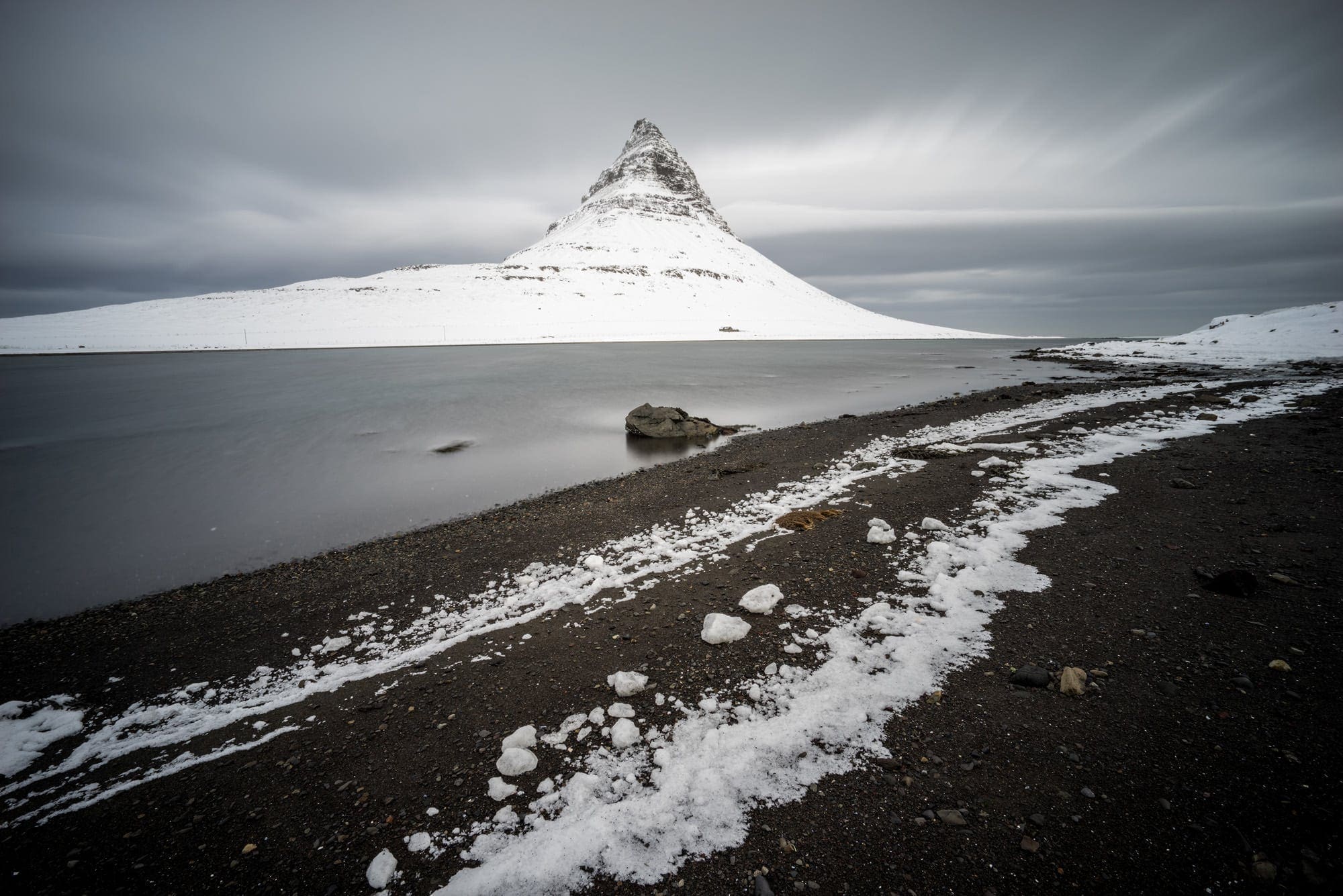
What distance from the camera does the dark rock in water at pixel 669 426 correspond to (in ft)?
53.7

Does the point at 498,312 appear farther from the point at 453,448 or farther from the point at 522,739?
the point at 522,739

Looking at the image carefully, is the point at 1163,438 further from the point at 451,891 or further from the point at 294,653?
the point at 294,653

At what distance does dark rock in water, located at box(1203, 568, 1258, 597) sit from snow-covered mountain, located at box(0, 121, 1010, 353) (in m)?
96.7

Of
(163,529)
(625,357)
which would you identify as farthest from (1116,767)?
(625,357)

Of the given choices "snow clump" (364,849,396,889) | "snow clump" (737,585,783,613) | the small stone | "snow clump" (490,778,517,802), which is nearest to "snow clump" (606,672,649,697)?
"snow clump" (490,778,517,802)

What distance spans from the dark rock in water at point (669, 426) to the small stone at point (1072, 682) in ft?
42.8

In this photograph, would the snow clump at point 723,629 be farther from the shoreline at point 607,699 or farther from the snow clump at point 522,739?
the snow clump at point 522,739

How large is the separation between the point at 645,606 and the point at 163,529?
10678 mm

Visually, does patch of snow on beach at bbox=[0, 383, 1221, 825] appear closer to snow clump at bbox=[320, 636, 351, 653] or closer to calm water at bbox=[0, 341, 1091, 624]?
snow clump at bbox=[320, 636, 351, 653]

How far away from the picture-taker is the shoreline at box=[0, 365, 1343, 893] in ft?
8.10

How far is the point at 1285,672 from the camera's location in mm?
3332

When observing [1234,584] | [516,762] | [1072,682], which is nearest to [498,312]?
[516,762]

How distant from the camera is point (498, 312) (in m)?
99.8

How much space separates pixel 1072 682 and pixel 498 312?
107649 mm
